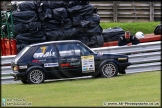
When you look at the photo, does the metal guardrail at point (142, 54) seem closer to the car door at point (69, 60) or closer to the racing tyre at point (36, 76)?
the car door at point (69, 60)

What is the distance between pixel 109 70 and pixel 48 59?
202cm

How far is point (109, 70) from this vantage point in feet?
62.5

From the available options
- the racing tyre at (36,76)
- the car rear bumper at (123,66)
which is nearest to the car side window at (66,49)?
the racing tyre at (36,76)

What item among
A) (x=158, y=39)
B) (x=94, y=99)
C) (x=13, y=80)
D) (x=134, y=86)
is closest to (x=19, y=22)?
(x=13, y=80)

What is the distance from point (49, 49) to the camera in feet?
61.8

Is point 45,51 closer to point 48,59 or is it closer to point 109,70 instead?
point 48,59

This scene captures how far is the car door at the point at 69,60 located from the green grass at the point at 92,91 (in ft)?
1.45

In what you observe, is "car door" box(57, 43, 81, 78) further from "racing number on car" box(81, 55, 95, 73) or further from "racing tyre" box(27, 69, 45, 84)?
"racing tyre" box(27, 69, 45, 84)

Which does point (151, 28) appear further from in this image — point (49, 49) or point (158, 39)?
point (49, 49)

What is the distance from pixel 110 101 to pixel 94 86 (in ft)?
11.8

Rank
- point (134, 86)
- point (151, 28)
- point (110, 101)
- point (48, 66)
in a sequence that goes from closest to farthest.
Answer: point (110, 101)
point (134, 86)
point (48, 66)
point (151, 28)

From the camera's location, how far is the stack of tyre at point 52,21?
21375 mm

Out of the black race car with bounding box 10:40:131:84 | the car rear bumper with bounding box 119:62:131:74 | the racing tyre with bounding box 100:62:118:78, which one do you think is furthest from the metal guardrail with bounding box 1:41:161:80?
the racing tyre with bounding box 100:62:118:78

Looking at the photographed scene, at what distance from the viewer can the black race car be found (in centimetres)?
1855
